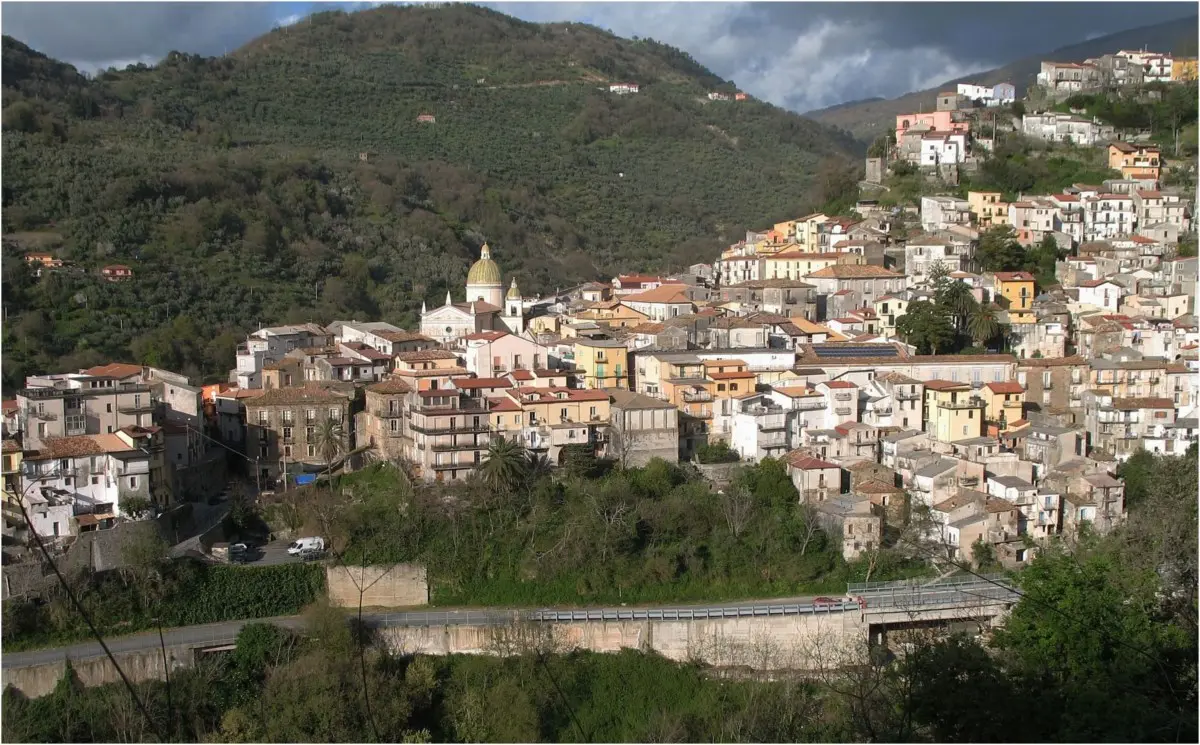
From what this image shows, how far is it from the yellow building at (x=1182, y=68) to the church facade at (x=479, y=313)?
31287 mm

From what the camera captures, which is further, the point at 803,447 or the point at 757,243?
the point at 757,243

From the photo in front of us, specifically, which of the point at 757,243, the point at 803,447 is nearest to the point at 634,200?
the point at 757,243

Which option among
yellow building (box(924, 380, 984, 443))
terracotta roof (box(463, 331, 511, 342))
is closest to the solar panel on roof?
yellow building (box(924, 380, 984, 443))

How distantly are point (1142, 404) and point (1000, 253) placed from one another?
10059 mm

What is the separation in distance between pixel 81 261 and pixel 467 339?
14.3 meters

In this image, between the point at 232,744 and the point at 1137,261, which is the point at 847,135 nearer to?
the point at 1137,261

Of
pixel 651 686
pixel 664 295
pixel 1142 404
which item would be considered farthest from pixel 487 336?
pixel 1142 404

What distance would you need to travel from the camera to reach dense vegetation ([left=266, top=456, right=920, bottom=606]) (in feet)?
70.4

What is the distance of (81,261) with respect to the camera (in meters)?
36.0

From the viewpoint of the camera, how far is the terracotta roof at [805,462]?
920 inches

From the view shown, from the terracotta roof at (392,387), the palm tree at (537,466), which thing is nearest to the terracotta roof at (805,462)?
the palm tree at (537,466)

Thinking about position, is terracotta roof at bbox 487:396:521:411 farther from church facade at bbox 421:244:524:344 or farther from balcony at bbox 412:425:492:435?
church facade at bbox 421:244:524:344

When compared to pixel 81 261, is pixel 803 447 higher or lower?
lower

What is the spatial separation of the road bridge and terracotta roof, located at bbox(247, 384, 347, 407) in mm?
5555
